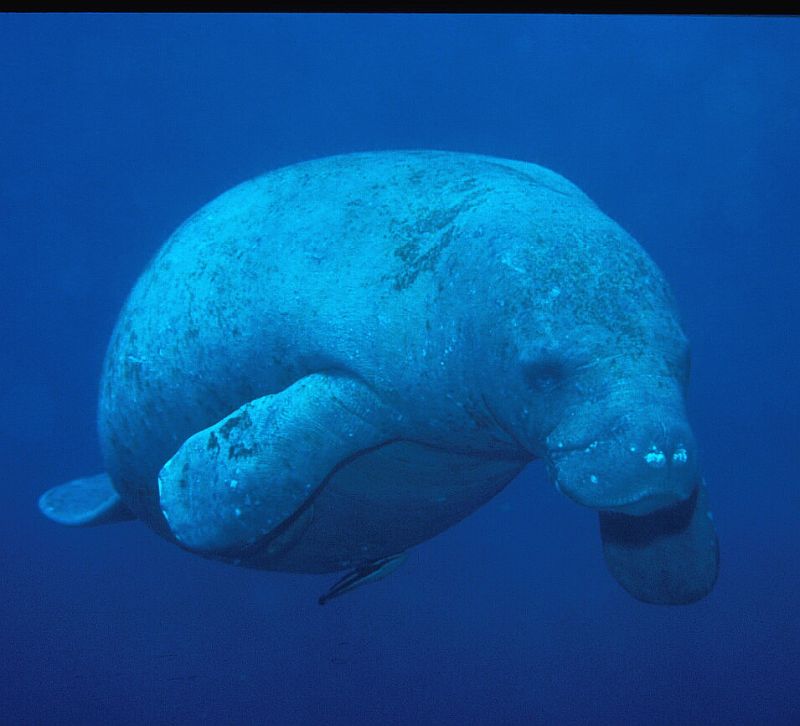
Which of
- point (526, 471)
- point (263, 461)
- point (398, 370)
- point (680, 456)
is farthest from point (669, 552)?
point (526, 471)

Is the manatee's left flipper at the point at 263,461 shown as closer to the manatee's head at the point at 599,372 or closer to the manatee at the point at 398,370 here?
the manatee at the point at 398,370

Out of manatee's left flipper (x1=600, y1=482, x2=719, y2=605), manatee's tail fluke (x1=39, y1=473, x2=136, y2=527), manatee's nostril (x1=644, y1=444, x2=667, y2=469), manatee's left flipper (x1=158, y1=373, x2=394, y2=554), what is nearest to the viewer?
manatee's nostril (x1=644, y1=444, x2=667, y2=469)

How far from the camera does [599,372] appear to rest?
2.75 m

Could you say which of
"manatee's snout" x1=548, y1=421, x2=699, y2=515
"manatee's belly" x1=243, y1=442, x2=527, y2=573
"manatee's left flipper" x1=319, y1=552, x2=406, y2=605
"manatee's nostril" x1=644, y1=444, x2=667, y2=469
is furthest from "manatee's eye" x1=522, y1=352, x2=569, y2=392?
"manatee's left flipper" x1=319, y1=552, x2=406, y2=605

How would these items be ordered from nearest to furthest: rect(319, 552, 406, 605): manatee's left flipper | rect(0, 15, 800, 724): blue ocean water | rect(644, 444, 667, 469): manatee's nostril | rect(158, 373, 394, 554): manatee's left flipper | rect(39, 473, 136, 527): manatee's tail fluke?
rect(644, 444, 667, 469): manatee's nostril
rect(158, 373, 394, 554): manatee's left flipper
rect(319, 552, 406, 605): manatee's left flipper
rect(39, 473, 136, 527): manatee's tail fluke
rect(0, 15, 800, 724): blue ocean water

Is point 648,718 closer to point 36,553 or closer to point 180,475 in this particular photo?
point 180,475

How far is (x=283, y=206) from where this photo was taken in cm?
401

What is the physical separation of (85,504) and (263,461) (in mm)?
3255

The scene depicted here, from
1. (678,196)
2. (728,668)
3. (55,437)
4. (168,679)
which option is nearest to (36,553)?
(55,437)

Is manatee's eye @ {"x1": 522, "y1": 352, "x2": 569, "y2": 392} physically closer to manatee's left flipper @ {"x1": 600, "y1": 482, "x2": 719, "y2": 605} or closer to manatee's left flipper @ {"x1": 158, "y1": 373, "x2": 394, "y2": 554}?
manatee's left flipper @ {"x1": 158, "y1": 373, "x2": 394, "y2": 554}

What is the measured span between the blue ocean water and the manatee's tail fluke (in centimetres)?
389

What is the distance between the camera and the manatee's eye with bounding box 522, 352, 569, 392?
9.35 ft

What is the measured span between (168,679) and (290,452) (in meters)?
7.21

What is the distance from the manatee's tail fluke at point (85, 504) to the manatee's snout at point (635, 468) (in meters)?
3.98
